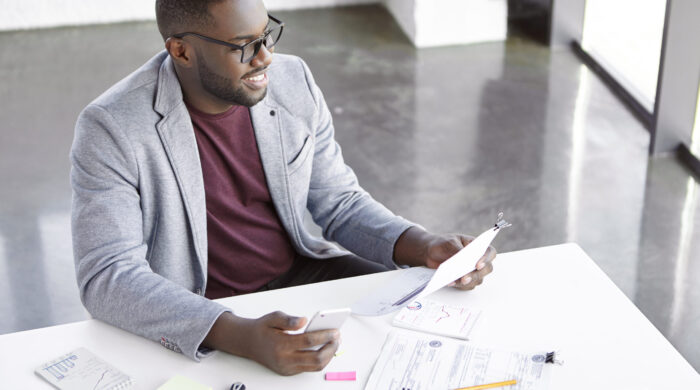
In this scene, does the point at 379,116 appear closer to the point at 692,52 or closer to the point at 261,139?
the point at 692,52

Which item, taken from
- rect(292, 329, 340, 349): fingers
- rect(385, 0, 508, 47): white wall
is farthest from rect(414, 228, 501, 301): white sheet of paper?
rect(385, 0, 508, 47): white wall

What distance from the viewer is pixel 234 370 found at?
5.62 ft

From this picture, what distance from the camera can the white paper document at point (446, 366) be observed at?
1647 millimetres

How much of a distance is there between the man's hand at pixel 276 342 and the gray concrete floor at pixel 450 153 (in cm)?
168

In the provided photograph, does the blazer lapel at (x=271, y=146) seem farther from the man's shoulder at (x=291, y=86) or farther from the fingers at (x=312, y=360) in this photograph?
the fingers at (x=312, y=360)

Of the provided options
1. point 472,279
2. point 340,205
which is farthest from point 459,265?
point 340,205

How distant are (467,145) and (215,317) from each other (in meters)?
2.89

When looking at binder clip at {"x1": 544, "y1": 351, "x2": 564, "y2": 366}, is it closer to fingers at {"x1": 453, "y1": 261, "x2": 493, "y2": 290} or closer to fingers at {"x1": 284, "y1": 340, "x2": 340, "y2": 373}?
fingers at {"x1": 453, "y1": 261, "x2": 493, "y2": 290}

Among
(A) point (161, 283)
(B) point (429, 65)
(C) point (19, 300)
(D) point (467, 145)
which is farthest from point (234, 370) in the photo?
(B) point (429, 65)

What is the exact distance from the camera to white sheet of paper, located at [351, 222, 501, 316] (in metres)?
1.81

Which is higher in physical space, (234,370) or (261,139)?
(261,139)

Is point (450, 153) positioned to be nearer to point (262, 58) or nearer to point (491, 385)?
point (262, 58)

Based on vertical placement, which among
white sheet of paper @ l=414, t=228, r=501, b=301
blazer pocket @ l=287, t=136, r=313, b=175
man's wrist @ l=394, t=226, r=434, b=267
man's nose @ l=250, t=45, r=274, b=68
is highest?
man's nose @ l=250, t=45, r=274, b=68

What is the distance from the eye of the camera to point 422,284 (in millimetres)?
1933
